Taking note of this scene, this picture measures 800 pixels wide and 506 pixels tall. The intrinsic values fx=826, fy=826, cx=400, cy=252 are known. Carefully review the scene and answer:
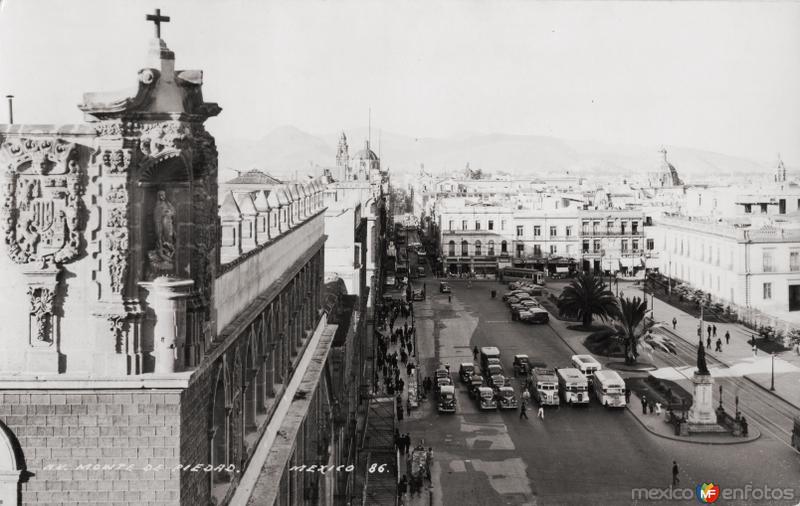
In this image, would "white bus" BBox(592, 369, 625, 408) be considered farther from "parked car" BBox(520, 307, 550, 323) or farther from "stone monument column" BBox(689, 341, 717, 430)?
"parked car" BBox(520, 307, 550, 323)

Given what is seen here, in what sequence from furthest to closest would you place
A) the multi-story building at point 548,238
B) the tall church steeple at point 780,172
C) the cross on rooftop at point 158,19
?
the tall church steeple at point 780,172
the multi-story building at point 548,238
the cross on rooftop at point 158,19

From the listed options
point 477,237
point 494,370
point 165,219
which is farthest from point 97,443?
point 477,237

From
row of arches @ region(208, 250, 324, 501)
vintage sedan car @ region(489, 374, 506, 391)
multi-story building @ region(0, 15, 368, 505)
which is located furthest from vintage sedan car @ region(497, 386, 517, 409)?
multi-story building @ region(0, 15, 368, 505)

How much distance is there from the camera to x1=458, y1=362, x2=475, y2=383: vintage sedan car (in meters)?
40.1

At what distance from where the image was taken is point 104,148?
8.48m

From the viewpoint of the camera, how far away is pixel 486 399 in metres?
35.6

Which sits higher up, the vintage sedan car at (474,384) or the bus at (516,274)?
the bus at (516,274)

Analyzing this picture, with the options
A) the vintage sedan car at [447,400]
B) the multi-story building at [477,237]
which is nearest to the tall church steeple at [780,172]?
the multi-story building at [477,237]

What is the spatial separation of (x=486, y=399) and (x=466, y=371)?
4984mm

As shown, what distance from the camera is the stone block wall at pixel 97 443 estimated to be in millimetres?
8438

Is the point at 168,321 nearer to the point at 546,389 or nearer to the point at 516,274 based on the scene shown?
the point at 546,389

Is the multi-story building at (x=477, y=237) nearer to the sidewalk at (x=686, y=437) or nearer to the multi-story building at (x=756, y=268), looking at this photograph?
the multi-story building at (x=756, y=268)

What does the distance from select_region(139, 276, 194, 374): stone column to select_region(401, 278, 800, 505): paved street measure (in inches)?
723

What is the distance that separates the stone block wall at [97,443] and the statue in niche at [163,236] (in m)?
1.33
